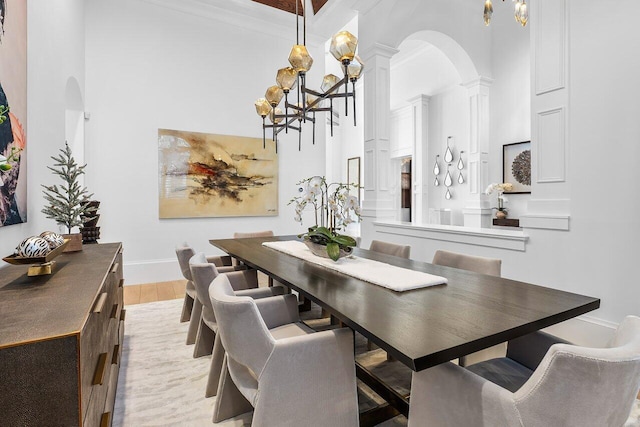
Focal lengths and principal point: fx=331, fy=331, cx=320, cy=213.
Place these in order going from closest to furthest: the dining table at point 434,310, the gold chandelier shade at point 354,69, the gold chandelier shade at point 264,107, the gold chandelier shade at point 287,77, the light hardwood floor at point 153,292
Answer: the dining table at point 434,310
the gold chandelier shade at point 354,69
the gold chandelier shade at point 287,77
the gold chandelier shade at point 264,107
the light hardwood floor at point 153,292

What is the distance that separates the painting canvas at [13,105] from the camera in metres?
1.66

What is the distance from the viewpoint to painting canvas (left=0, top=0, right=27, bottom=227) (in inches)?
65.4

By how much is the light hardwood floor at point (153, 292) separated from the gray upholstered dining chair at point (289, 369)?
3023mm

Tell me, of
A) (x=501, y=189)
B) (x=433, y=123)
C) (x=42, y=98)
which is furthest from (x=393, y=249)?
(x=433, y=123)

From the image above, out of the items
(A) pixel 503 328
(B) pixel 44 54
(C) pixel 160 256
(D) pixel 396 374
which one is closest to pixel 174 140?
(C) pixel 160 256

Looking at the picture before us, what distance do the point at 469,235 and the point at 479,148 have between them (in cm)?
323

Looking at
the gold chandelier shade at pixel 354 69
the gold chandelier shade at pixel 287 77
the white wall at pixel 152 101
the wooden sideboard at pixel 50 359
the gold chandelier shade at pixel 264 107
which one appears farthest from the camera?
the white wall at pixel 152 101

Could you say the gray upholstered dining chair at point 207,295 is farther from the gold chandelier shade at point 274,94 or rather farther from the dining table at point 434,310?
the gold chandelier shade at point 274,94

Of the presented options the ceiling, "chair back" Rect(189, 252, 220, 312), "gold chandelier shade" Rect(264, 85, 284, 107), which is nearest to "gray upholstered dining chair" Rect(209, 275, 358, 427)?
"chair back" Rect(189, 252, 220, 312)

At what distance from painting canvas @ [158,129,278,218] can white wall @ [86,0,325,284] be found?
118 mm

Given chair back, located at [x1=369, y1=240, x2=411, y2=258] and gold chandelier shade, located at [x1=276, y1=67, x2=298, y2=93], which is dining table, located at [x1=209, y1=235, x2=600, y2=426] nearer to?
chair back, located at [x1=369, y1=240, x2=411, y2=258]

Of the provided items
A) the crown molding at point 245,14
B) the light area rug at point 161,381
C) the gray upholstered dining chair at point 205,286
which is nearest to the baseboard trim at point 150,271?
the light area rug at point 161,381

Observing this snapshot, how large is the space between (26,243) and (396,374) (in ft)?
6.79

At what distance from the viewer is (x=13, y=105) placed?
1811 millimetres
